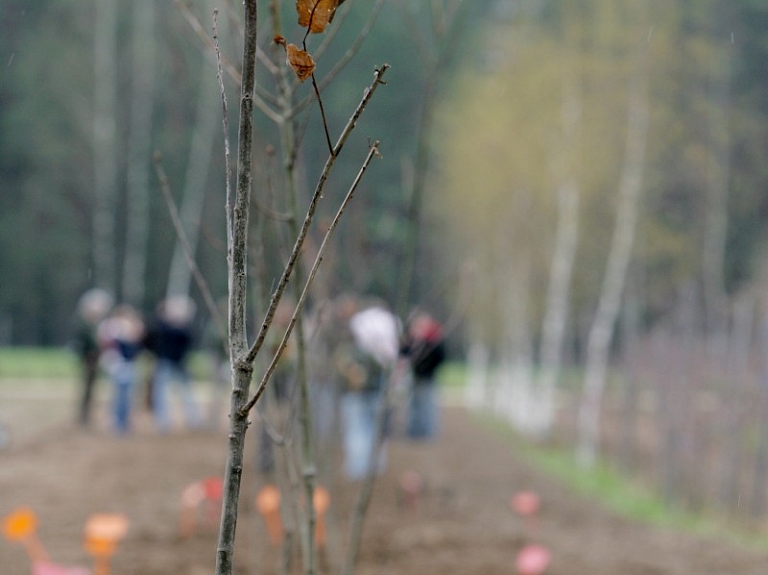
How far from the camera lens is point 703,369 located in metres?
10.6

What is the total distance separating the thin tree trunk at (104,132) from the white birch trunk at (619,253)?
60.0 ft

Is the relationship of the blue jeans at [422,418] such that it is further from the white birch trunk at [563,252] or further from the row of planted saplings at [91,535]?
the row of planted saplings at [91,535]

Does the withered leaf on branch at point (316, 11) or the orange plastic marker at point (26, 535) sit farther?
the orange plastic marker at point (26, 535)

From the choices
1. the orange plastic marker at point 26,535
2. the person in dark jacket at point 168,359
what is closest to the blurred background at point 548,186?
the orange plastic marker at point 26,535

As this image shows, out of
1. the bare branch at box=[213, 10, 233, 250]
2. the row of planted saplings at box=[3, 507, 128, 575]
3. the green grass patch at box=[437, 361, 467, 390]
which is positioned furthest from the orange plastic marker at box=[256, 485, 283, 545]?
the green grass patch at box=[437, 361, 467, 390]

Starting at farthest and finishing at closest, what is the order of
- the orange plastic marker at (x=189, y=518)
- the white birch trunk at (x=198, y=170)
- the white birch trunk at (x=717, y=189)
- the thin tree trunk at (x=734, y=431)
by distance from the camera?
1. the white birch trunk at (x=198, y=170)
2. the white birch trunk at (x=717, y=189)
3. the thin tree trunk at (x=734, y=431)
4. the orange plastic marker at (x=189, y=518)

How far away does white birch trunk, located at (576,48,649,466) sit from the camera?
15.2 meters

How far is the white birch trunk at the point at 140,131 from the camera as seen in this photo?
32750mm

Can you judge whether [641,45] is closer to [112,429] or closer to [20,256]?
[112,429]

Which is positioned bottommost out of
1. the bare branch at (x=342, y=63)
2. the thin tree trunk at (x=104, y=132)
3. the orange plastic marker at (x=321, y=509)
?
the orange plastic marker at (x=321, y=509)

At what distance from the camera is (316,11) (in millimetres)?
1398

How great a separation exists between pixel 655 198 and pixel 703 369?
9151mm

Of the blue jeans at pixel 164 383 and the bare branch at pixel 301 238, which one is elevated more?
the bare branch at pixel 301 238

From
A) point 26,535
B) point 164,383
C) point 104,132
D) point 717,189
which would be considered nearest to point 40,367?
point 104,132
